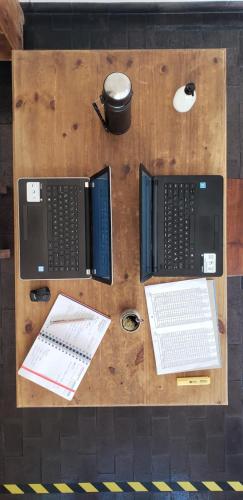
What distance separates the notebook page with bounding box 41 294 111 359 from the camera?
1.69m

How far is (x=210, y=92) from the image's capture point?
1.66 m

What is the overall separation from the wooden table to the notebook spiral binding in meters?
0.04

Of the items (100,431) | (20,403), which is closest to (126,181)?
(20,403)

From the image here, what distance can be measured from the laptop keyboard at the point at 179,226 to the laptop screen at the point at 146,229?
0.19ft

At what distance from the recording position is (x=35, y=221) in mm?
1631

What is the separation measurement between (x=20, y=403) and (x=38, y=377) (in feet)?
0.44

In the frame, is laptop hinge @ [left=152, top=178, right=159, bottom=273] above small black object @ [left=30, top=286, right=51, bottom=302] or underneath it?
above

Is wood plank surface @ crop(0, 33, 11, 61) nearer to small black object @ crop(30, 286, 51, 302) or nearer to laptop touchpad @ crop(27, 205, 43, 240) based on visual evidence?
laptop touchpad @ crop(27, 205, 43, 240)

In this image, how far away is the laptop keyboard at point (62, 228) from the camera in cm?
162

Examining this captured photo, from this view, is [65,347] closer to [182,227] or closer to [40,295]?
[40,295]

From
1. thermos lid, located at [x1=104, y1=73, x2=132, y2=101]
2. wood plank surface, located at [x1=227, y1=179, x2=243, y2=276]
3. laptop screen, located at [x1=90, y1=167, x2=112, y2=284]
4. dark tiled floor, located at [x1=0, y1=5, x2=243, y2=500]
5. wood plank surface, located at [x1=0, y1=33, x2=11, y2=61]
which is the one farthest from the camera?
dark tiled floor, located at [x1=0, y1=5, x2=243, y2=500]

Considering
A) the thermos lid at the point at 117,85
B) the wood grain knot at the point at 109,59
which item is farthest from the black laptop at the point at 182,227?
the wood grain knot at the point at 109,59

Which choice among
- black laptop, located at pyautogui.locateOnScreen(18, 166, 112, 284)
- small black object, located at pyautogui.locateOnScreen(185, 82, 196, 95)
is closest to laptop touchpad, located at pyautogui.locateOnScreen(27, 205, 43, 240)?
black laptop, located at pyautogui.locateOnScreen(18, 166, 112, 284)

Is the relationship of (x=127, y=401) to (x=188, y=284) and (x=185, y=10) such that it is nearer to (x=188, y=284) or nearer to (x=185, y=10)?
(x=188, y=284)
